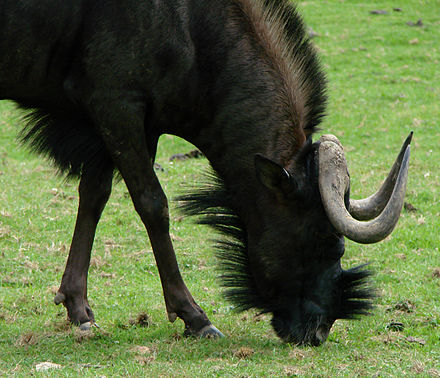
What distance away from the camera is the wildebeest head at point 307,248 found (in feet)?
16.9

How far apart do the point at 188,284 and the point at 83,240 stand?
50.2 inches

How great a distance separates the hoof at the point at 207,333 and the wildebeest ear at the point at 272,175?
3.66 ft

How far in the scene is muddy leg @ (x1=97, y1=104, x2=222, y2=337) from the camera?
209 inches

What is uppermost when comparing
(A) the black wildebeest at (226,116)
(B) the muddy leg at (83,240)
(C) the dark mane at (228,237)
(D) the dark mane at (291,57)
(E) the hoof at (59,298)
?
(D) the dark mane at (291,57)

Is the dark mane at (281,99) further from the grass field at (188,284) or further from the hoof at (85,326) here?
the hoof at (85,326)

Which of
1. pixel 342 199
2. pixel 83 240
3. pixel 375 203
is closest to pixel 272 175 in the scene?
pixel 342 199

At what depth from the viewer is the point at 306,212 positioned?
527cm

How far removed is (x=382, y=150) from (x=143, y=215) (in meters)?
Answer: 7.78

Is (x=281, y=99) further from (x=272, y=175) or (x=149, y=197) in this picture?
(x=149, y=197)

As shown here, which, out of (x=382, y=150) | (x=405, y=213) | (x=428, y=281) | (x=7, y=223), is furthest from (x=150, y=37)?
(x=382, y=150)

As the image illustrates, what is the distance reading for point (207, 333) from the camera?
5.48 m

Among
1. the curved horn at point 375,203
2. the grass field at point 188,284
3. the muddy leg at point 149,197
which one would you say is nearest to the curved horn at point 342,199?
the curved horn at point 375,203

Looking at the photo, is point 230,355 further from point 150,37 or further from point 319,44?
point 319,44

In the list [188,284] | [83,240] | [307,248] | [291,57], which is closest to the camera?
[307,248]
